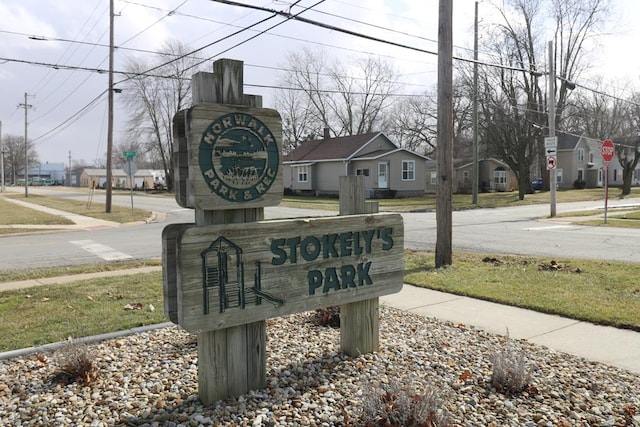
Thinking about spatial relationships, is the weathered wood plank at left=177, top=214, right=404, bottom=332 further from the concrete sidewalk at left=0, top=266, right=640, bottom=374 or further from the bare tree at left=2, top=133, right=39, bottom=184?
the bare tree at left=2, top=133, right=39, bottom=184

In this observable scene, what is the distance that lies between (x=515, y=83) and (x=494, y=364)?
141 feet

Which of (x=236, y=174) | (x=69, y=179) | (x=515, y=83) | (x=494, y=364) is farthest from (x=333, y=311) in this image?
(x=69, y=179)

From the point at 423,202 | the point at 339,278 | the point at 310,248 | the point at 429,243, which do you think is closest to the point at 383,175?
the point at 423,202

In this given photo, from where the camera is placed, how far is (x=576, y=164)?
58.5 metres

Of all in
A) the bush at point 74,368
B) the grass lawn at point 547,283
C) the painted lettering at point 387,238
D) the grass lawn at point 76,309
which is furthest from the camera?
the grass lawn at point 547,283

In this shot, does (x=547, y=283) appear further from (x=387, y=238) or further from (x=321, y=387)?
(x=321, y=387)

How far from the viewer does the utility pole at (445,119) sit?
8.38 meters

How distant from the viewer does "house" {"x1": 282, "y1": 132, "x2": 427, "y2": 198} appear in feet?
129

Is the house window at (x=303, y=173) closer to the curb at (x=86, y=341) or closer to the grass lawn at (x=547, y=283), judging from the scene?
the grass lawn at (x=547, y=283)

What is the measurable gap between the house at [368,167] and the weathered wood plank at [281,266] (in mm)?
33375

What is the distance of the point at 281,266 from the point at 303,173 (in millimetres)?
41860

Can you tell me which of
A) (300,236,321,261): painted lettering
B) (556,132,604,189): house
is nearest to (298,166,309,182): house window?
(556,132,604,189): house

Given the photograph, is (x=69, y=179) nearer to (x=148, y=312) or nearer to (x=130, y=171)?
(x=130, y=171)

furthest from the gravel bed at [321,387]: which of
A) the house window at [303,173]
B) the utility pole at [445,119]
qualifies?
the house window at [303,173]
